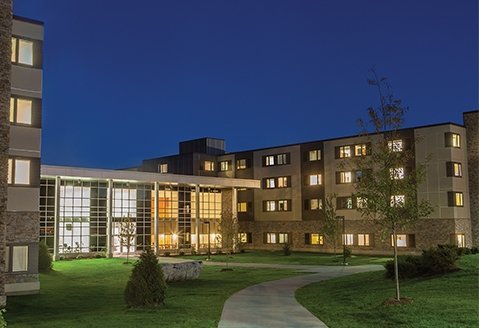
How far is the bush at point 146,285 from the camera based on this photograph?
701 inches

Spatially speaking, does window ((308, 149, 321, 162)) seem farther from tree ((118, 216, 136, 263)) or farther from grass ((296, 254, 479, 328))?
grass ((296, 254, 479, 328))

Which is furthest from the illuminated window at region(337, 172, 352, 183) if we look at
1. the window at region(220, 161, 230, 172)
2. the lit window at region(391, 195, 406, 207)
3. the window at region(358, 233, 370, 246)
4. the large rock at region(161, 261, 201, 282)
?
the lit window at region(391, 195, 406, 207)

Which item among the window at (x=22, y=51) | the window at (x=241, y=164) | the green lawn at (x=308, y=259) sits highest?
the window at (x=22, y=51)

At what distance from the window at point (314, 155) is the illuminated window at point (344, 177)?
3.50 metres

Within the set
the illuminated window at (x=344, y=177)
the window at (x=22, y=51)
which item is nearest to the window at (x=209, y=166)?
the illuminated window at (x=344, y=177)

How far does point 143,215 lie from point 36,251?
33.1 metres

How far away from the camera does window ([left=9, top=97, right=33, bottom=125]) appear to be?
2506 cm

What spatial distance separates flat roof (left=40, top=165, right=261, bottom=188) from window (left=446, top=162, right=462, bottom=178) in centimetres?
2286

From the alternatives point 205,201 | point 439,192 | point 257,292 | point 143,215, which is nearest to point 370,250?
point 439,192

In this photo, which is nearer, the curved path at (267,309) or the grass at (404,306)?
the grass at (404,306)

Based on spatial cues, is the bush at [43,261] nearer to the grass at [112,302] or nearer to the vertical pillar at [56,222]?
the grass at [112,302]

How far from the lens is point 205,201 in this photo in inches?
2494

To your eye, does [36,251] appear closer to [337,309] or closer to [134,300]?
[134,300]

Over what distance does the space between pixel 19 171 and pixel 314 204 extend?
4083 cm
